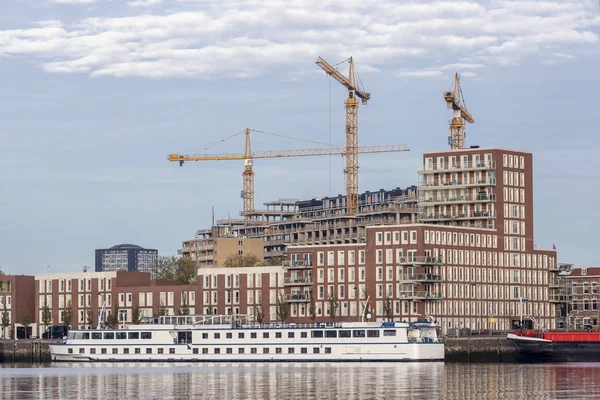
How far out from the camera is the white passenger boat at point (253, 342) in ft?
574

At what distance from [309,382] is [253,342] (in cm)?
6030

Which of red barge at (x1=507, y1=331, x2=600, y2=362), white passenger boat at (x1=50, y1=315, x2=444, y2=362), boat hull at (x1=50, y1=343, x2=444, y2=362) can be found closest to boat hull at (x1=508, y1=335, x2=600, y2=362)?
red barge at (x1=507, y1=331, x2=600, y2=362)

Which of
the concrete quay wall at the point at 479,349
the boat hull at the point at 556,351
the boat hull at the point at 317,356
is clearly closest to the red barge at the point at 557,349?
the boat hull at the point at 556,351

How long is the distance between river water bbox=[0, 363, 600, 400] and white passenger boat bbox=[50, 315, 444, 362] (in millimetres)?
9204

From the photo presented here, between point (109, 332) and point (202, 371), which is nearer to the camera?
point (202, 371)

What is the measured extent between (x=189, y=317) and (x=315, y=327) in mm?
18791

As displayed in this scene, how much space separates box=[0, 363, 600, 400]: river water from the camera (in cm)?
10575

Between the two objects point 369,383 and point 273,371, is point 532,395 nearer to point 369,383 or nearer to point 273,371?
point 369,383

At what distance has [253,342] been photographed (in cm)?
18225

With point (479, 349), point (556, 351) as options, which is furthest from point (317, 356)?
point (556, 351)

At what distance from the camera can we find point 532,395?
338 ft

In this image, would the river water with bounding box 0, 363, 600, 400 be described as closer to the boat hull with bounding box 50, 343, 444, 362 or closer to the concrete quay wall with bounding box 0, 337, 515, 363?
the boat hull with bounding box 50, 343, 444, 362

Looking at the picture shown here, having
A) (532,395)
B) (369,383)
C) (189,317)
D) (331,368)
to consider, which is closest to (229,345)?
(189,317)

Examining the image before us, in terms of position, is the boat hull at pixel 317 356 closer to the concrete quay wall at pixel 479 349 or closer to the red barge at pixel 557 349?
the red barge at pixel 557 349
